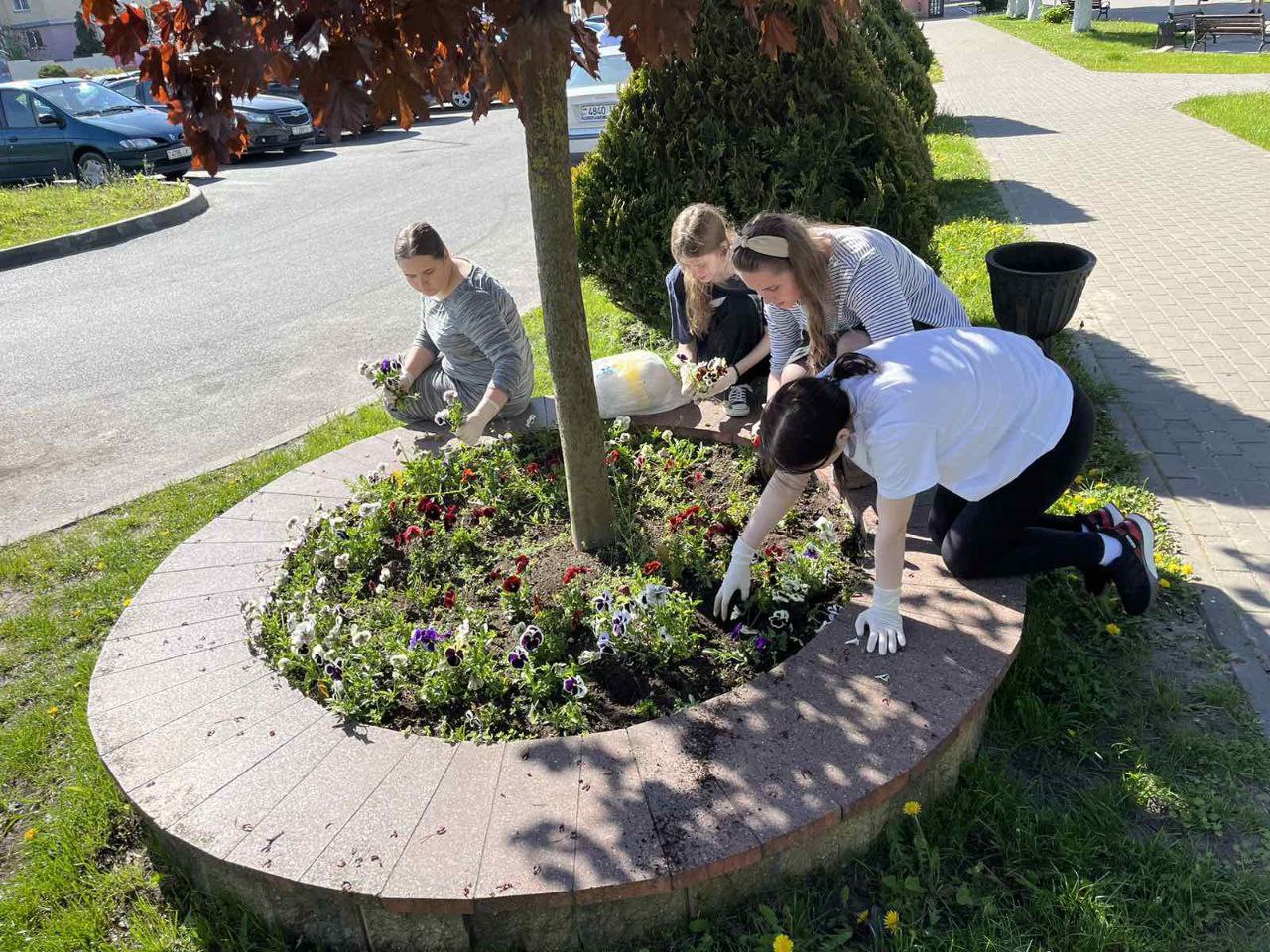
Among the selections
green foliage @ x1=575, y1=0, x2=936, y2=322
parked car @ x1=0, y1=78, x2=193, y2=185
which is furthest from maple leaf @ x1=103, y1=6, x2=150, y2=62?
parked car @ x1=0, y1=78, x2=193, y2=185

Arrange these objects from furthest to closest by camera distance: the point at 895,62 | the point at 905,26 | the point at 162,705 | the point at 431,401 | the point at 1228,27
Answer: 1. the point at 1228,27
2. the point at 905,26
3. the point at 895,62
4. the point at 431,401
5. the point at 162,705

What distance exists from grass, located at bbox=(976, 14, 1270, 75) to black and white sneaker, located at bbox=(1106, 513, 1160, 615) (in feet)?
60.6

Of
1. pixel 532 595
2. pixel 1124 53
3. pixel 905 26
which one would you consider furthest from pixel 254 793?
pixel 1124 53

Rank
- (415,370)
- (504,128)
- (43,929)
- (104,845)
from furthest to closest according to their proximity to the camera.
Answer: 1. (504,128)
2. (415,370)
3. (104,845)
4. (43,929)

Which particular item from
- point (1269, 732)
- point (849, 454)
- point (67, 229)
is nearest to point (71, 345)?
point (67, 229)

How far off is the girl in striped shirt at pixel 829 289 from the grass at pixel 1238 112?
10255 mm

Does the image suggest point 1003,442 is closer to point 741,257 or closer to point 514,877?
point 741,257

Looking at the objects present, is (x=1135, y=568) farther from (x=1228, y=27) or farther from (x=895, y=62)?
(x=1228, y=27)

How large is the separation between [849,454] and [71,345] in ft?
23.5

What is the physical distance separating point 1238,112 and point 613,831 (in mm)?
15098

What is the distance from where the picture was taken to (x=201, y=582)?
344 cm

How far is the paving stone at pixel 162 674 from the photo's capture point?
2891 mm

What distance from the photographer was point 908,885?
2.31m

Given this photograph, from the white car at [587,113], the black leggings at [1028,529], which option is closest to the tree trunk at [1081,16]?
the white car at [587,113]
